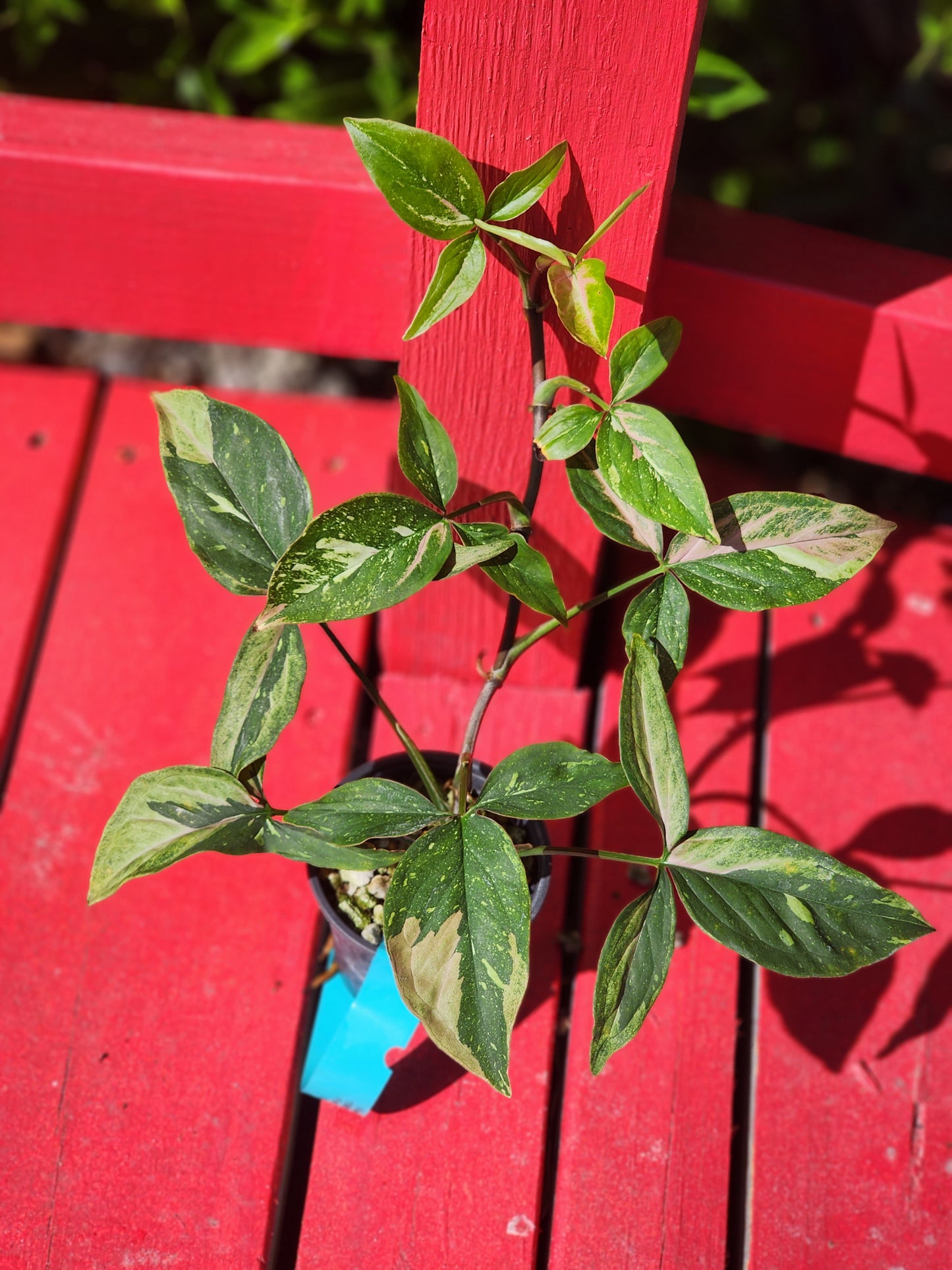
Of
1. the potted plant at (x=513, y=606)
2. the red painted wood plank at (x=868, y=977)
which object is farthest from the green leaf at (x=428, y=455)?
the red painted wood plank at (x=868, y=977)

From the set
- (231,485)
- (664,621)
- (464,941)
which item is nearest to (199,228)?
(231,485)

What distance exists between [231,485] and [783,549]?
43 cm

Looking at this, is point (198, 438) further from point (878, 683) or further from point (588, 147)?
point (878, 683)

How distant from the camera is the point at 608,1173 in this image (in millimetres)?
986

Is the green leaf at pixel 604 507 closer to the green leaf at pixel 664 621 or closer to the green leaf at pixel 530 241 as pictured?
the green leaf at pixel 664 621

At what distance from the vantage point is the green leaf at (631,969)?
0.73 m

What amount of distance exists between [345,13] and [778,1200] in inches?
57.5

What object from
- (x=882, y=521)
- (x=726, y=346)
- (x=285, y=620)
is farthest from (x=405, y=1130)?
(x=726, y=346)

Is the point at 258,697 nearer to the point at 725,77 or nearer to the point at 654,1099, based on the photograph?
the point at 654,1099

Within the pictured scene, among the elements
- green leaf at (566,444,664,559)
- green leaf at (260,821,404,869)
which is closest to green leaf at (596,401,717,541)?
green leaf at (566,444,664,559)

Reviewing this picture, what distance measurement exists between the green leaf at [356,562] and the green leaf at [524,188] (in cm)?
22

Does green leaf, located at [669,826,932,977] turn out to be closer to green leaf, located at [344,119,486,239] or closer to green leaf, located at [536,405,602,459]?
green leaf, located at [536,405,602,459]

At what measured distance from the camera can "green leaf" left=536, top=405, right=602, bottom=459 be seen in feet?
2.42

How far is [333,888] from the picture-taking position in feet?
3.15
